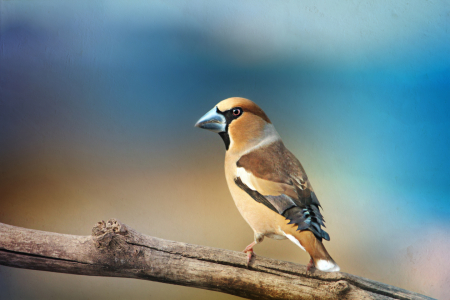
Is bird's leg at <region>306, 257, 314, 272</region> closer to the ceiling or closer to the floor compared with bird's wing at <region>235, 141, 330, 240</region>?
closer to the floor

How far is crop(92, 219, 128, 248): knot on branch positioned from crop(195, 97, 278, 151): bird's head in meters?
0.67

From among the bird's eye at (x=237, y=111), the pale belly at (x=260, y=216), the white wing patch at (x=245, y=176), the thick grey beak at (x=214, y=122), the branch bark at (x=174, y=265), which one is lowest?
the branch bark at (x=174, y=265)

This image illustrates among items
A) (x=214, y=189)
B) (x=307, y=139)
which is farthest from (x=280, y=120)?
(x=214, y=189)

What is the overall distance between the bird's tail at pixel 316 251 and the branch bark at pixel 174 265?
0.08m

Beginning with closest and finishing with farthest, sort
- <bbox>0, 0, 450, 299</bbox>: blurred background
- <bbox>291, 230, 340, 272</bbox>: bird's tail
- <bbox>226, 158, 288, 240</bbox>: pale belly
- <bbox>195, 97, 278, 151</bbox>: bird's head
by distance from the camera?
<bbox>291, 230, 340, 272</bbox>: bird's tail, <bbox>226, 158, 288, 240</bbox>: pale belly, <bbox>195, 97, 278, 151</bbox>: bird's head, <bbox>0, 0, 450, 299</bbox>: blurred background

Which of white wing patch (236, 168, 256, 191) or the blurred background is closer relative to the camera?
white wing patch (236, 168, 256, 191)

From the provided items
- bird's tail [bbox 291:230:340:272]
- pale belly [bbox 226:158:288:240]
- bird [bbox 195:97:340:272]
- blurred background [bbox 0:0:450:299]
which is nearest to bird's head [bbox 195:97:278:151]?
bird [bbox 195:97:340:272]

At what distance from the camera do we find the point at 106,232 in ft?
5.16

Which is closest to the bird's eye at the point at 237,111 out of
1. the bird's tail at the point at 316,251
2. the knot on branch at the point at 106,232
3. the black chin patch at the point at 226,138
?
the black chin patch at the point at 226,138

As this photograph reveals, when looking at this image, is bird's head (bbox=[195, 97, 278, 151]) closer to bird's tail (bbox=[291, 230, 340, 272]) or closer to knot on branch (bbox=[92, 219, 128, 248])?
bird's tail (bbox=[291, 230, 340, 272])

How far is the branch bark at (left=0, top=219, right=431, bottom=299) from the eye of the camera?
5.15 ft

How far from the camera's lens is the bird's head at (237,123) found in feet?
6.22

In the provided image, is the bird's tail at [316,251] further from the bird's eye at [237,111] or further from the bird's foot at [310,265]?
the bird's eye at [237,111]

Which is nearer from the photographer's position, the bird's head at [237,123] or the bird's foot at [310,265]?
the bird's foot at [310,265]
